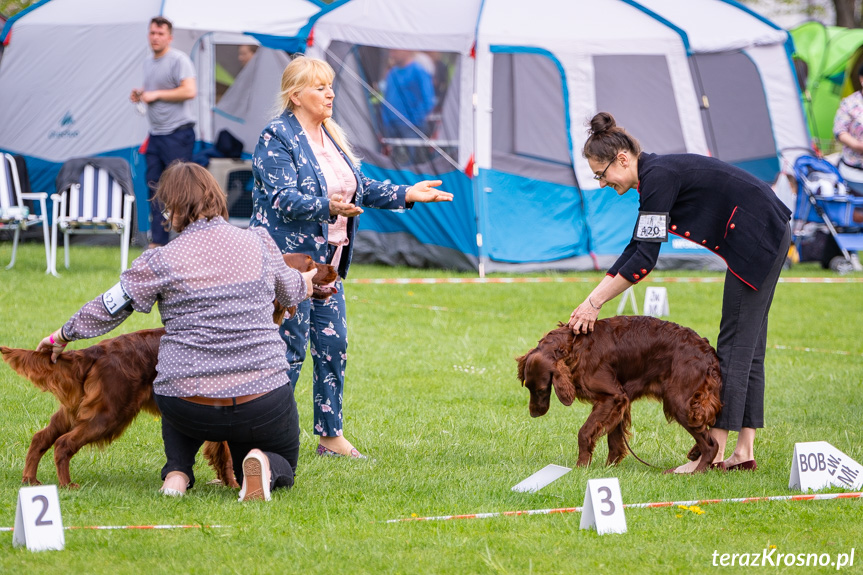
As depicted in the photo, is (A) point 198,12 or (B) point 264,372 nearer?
(B) point 264,372

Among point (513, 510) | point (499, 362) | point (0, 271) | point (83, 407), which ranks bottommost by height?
point (0, 271)

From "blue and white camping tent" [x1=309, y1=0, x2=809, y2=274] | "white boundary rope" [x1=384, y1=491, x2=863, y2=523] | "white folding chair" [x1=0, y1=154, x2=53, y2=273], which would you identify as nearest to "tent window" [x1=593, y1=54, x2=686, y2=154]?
"blue and white camping tent" [x1=309, y1=0, x2=809, y2=274]

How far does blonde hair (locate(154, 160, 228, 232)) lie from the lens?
3.40 metres

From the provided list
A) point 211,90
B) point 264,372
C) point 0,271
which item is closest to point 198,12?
point 211,90

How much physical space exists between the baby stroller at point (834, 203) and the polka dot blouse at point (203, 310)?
9008mm

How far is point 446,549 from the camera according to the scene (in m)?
3.13

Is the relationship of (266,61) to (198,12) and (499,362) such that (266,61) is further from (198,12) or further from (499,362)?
(499,362)

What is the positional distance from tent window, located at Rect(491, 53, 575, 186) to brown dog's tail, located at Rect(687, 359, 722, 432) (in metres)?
6.68

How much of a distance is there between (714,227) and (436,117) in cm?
680

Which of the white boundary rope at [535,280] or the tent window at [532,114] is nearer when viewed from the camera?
the white boundary rope at [535,280]

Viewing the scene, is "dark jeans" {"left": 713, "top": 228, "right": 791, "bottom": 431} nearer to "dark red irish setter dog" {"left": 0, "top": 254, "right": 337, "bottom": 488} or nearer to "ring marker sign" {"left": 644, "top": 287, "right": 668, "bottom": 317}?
"dark red irish setter dog" {"left": 0, "top": 254, "right": 337, "bottom": 488}

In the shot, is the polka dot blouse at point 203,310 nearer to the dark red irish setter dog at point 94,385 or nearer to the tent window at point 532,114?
the dark red irish setter dog at point 94,385

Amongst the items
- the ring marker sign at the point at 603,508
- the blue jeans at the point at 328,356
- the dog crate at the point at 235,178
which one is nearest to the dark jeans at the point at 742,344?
the ring marker sign at the point at 603,508

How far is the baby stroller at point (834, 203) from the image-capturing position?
36.4 feet
